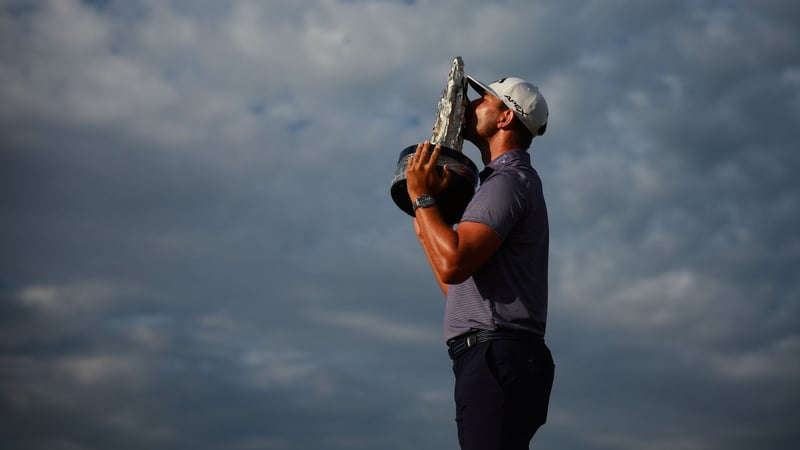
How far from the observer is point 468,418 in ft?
20.6

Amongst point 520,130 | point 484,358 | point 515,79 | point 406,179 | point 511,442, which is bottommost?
point 511,442

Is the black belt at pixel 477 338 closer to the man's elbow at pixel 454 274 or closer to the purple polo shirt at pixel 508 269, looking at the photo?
the purple polo shirt at pixel 508 269

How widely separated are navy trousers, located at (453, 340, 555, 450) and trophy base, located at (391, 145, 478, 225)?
142 cm

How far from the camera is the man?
20.5 ft

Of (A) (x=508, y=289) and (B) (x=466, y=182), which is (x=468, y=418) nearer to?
(A) (x=508, y=289)

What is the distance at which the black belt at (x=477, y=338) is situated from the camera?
20.9ft

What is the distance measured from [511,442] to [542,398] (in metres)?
0.47

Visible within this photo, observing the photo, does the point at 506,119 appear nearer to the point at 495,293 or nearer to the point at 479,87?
the point at 479,87

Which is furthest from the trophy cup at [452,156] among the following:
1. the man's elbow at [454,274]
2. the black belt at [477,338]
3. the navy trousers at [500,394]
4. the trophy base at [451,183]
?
the navy trousers at [500,394]

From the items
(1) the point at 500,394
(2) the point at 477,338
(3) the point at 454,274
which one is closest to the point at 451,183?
(3) the point at 454,274

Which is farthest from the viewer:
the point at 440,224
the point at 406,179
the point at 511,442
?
the point at 406,179

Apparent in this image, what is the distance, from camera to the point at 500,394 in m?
6.20

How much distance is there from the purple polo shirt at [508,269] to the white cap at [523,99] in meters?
0.59

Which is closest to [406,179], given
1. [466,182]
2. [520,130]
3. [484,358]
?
[466,182]
